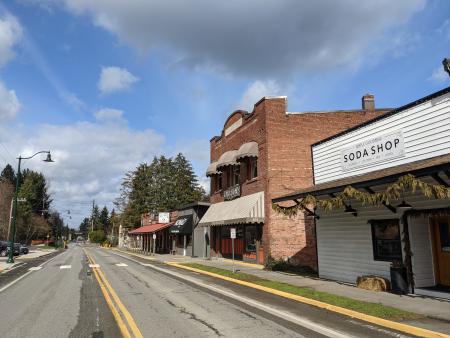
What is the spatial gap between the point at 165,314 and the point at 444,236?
28.5 ft

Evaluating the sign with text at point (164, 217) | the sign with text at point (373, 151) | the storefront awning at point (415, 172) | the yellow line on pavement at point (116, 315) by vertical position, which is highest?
the sign with text at point (373, 151)

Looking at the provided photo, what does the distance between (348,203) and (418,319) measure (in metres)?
6.99

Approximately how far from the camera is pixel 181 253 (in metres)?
41.0

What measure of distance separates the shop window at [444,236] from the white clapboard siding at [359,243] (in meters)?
0.44

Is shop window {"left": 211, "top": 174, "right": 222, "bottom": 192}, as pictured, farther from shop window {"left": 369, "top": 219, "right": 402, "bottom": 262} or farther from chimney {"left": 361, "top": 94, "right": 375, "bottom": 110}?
shop window {"left": 369, "top": 219, "right": 402, "bottom": 262}

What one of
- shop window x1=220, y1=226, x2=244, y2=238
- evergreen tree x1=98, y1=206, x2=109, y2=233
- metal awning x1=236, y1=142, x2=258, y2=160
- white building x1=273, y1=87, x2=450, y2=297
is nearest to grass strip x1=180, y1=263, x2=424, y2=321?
white building x1=273, y1=87, x2=450, y2=297

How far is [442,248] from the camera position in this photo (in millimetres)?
12000

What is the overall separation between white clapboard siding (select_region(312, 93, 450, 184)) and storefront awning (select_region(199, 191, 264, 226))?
299 inches

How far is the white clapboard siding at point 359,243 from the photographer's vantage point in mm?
12281

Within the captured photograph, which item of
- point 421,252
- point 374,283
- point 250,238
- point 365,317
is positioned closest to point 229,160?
point 250,238

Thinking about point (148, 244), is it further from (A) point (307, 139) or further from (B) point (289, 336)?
(B) point (289, 336)

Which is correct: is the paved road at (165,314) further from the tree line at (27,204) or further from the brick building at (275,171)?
the tree line at (27,204)

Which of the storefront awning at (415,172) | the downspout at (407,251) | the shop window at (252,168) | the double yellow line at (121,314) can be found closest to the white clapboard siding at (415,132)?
the storefront awning at (415,172)

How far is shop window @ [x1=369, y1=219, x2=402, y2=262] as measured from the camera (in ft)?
43.7
